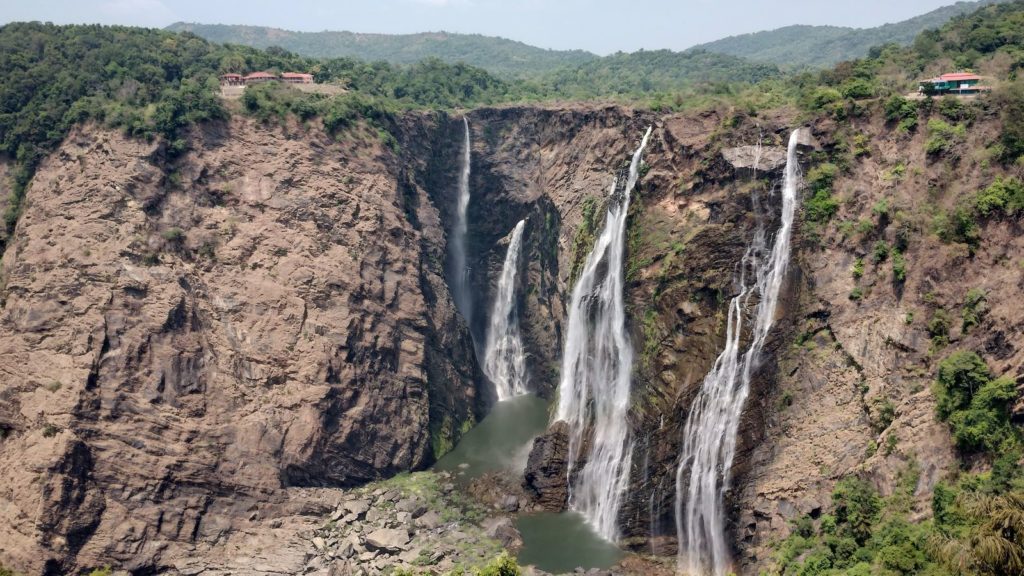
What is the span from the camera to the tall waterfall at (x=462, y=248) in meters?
57.7

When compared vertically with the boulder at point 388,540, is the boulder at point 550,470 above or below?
above

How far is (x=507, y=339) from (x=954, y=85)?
3055cm

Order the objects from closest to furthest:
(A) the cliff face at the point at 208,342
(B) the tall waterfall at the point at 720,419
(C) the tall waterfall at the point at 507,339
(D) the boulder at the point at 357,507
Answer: (B) the tall waterfall at the point at 720,419 → (A) the cliff face at the point at 208,342 → (D) the boulder at the point at 357,507 → (C) the tall waterfall at the point at 507,339

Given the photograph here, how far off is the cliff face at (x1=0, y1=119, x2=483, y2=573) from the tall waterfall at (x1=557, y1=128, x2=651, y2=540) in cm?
873

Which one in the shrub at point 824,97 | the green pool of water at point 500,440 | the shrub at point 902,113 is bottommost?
the green pool of water at point 500,440

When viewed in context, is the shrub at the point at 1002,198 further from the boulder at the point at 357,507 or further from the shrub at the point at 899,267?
the boulder at the point at 357,507

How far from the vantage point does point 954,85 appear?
3603 centimetres

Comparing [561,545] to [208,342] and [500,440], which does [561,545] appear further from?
[208,342]

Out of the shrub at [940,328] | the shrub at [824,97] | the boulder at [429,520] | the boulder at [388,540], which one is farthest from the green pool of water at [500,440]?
the shrub at [824,97]

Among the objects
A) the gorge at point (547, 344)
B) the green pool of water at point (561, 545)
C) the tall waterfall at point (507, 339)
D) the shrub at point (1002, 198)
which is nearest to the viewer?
the shrub at point (1002, 198)

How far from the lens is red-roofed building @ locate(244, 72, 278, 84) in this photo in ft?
182

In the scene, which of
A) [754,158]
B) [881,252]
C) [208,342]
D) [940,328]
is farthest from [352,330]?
[940,328]

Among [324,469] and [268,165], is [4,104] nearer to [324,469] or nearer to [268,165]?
[268,165]

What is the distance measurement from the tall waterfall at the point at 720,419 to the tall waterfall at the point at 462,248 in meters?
24.9
